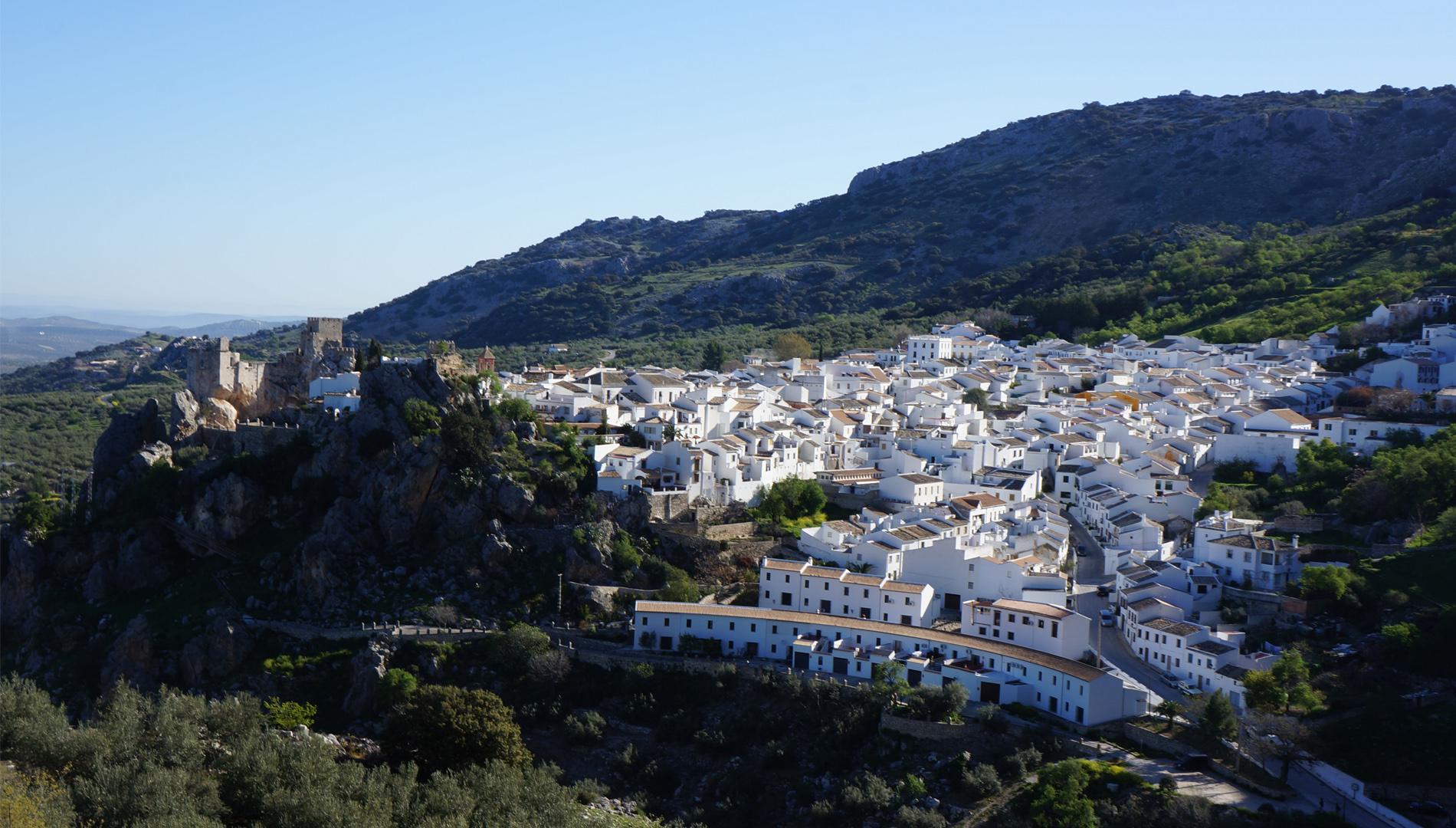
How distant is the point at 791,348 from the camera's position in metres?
72.8

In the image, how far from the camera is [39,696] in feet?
→ 88.3

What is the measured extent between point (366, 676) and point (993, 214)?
97.3 m

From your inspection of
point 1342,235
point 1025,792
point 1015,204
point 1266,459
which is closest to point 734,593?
point 1025,792

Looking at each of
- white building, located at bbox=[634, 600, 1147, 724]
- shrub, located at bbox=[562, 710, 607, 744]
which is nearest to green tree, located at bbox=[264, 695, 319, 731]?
shrub, located at bbox=[562, 710, 607, 744]

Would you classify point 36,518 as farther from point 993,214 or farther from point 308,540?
point 993,214

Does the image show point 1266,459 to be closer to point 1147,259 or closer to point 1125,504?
point 1125,504

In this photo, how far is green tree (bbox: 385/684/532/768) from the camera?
28109 mm

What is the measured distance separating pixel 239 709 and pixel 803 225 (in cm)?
11404

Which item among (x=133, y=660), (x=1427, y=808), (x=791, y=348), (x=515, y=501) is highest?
(x=791, y=348)

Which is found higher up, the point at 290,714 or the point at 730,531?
the point at 730,531

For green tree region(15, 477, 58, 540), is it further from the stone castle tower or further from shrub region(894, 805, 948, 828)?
shrub region(894, 805, 948, 828)

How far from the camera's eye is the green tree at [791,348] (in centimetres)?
7138

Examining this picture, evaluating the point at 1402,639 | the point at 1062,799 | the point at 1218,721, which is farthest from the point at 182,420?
the point at 1402,639

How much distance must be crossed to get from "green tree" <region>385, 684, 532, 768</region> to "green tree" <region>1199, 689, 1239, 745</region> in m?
15.2
